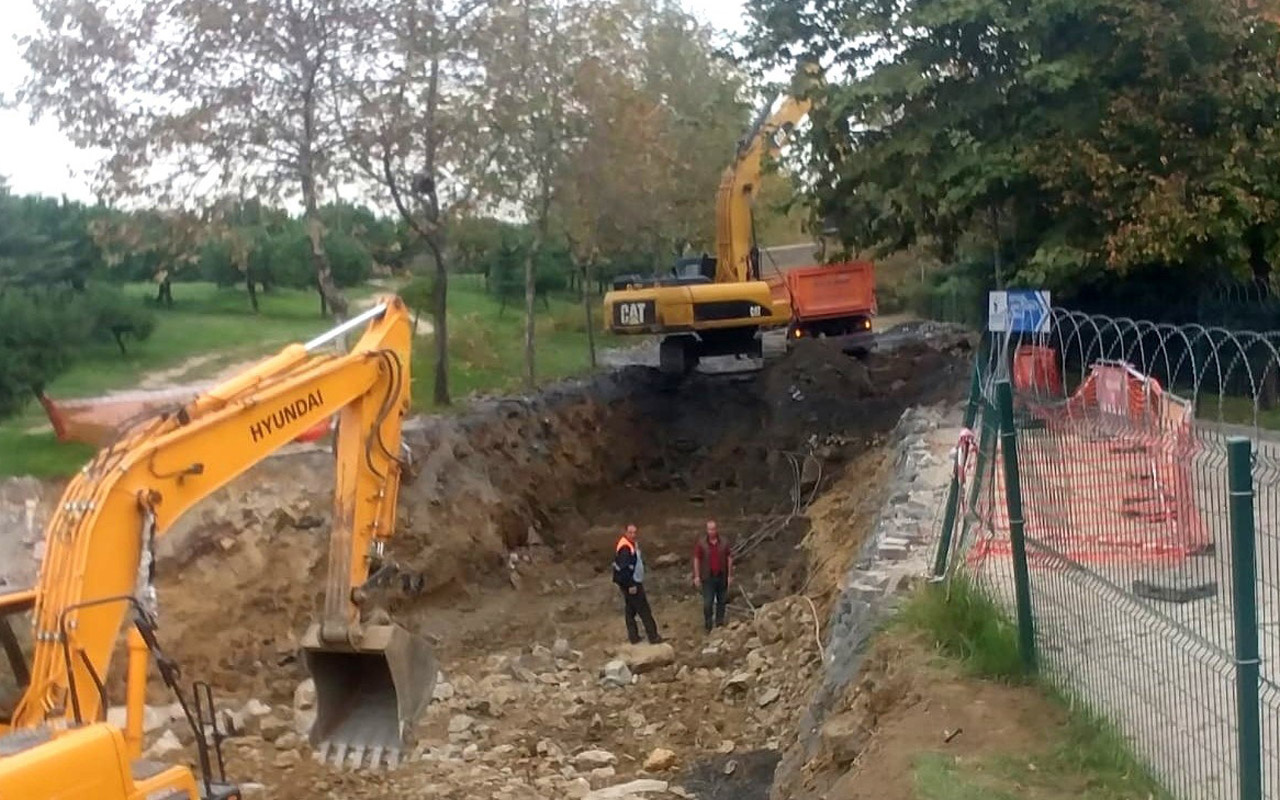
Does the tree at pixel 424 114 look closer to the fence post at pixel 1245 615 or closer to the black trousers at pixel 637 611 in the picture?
the black trousers at pixel 637 611

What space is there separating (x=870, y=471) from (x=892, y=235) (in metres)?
5.60

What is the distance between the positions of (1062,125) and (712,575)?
30.4ft

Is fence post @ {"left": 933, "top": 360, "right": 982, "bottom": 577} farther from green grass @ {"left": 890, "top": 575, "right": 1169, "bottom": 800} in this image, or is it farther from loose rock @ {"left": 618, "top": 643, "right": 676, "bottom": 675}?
loose rock @ {"left": 618, "top": 643, "right": 676, "bottom": 675}

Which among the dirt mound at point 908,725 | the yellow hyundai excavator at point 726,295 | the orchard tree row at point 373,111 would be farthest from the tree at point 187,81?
the dirt mound at point 908,725

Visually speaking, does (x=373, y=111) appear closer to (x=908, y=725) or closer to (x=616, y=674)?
(x=616, y=674)

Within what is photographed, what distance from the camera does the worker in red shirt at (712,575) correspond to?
15758 millimetres

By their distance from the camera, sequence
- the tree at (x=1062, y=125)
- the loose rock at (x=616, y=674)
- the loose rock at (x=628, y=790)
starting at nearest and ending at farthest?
the loose rock at (x=628, y=790) → the loose rock at (x=616, y=674) → the tree at (x=1062, y=125)

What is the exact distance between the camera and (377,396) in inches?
401

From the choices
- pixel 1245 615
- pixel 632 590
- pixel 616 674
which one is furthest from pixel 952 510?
pixel 632 590

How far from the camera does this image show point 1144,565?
775 centimetres

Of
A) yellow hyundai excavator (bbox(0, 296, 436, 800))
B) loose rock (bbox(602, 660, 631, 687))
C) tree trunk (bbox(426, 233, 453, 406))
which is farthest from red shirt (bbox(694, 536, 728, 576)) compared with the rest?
tree trunk (bbox(426, 233, 453, 406))

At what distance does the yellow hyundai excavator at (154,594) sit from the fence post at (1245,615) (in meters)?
4.55

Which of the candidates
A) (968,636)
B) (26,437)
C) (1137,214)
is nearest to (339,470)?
(968,636)

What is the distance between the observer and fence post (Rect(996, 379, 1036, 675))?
7531 millimetres
